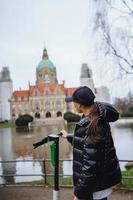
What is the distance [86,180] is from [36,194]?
4487 mm

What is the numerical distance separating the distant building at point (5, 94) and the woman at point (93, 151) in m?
102

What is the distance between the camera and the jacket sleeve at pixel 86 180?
3.32m

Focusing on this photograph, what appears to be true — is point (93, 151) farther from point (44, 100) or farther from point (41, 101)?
point (44, 100)

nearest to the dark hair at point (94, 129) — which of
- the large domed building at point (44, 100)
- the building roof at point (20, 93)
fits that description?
the large domed building at point (44, 100)

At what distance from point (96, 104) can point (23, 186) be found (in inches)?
209

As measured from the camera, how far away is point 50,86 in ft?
356

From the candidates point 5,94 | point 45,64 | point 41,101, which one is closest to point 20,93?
point 5,94

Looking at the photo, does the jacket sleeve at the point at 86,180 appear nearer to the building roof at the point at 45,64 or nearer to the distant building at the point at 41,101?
the distant building at the point at 41,101

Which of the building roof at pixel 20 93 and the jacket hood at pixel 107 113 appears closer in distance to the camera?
the jacket hood at pixel 107 113

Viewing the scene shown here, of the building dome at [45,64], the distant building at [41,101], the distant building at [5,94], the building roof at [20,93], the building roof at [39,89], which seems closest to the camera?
the distant building at [41,101]

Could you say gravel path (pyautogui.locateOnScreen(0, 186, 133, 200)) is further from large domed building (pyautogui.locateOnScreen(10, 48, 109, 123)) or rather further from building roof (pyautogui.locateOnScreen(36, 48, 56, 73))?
building roof (pyautogui.locateOnScreen(36, 48, 56, 73))

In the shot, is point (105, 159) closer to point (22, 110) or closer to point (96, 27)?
point (96, 27)

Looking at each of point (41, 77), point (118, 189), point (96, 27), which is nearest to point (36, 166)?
point (96, 27)

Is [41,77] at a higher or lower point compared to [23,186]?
higher
